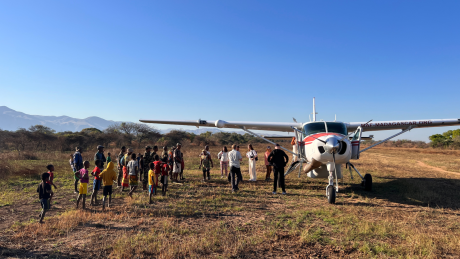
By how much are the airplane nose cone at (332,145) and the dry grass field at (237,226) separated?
165 centimetres

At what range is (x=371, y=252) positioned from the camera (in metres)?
3.73

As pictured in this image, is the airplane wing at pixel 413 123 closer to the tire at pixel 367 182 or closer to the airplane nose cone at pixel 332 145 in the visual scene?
the tire at pixel 367 182

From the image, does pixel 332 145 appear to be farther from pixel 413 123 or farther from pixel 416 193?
pixel 413 123

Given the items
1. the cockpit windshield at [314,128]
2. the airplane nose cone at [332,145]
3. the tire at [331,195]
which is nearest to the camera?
the airplane nose cone at [332,145]

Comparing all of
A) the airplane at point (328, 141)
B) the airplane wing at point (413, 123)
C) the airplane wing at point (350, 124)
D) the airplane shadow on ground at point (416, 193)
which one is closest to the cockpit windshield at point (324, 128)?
the airplane at point (328, 141)

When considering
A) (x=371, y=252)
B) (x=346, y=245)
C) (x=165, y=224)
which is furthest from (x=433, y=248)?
(x=165, y=224)

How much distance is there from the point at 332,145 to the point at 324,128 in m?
1.54

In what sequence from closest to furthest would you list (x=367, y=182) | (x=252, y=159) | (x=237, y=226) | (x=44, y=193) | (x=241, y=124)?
(x=237, y=226), (x=44, y=193), (x=367, y=182), (x=252, y=159), (x=241, y=124)

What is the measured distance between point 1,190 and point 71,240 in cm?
757

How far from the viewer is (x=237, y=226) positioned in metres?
5.04

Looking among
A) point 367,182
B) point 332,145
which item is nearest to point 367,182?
point 367,182

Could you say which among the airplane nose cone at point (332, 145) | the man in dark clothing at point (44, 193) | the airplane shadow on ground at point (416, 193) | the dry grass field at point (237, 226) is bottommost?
the airplane shadow on ground at point (416, 193)

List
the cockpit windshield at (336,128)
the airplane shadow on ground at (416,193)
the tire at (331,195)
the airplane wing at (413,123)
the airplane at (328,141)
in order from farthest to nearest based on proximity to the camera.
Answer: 1. the airplane wing at (413,123)
2. the cockpit windshield at (336,128)
3. the airplane shadow on ground at (416,193)
4. the airplane at (328,141)
5. the tire at (331,195)

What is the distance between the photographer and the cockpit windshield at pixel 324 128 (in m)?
8.12
